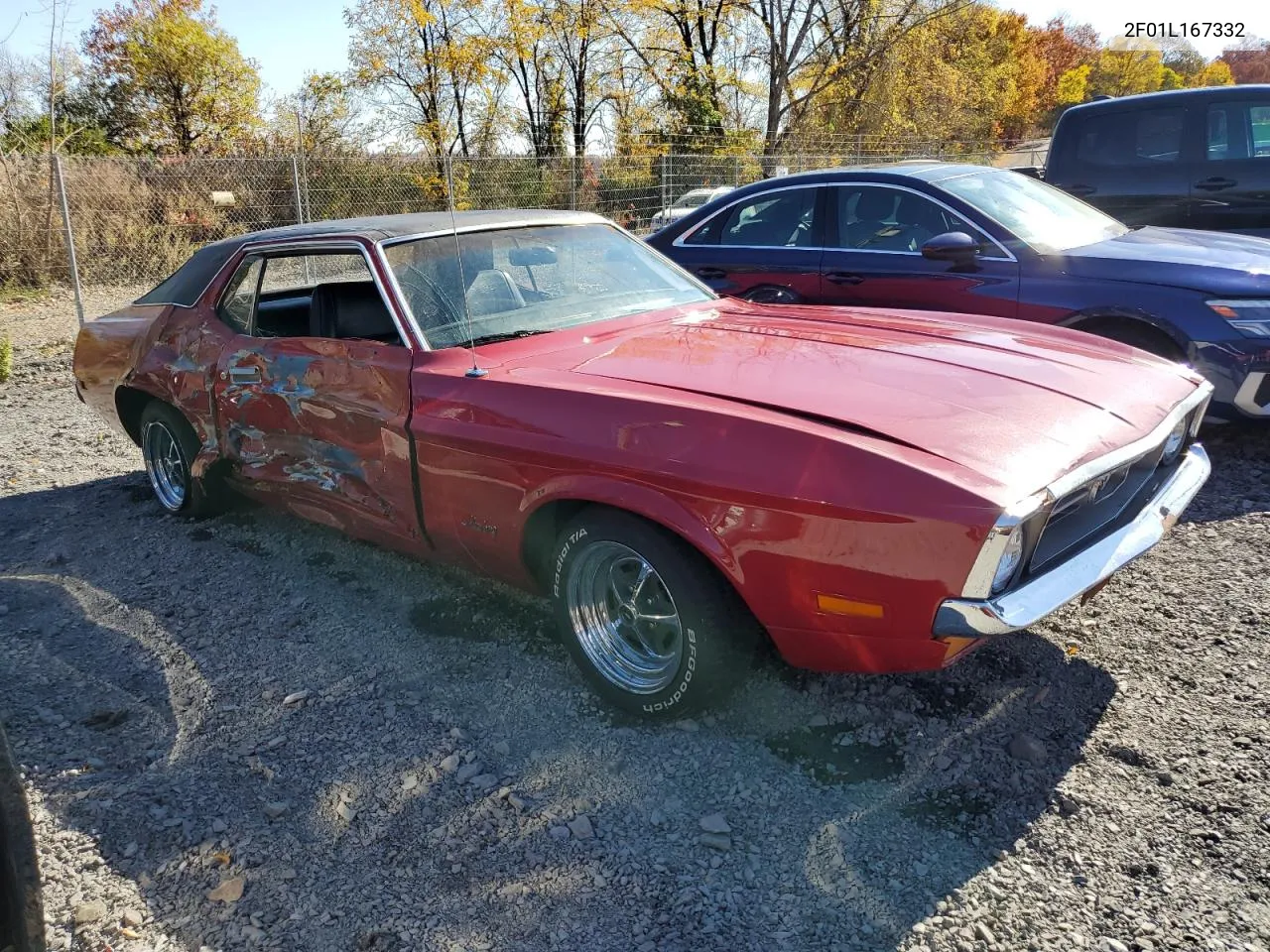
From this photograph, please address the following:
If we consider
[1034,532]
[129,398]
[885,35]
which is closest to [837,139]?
[885,35]

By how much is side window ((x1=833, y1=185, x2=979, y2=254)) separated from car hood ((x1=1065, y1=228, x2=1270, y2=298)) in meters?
0.66

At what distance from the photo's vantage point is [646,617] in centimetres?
295

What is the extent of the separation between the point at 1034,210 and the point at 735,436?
13.2 ft

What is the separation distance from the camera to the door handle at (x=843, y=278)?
19.2 ft

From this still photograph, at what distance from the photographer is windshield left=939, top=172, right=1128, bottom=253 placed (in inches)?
214

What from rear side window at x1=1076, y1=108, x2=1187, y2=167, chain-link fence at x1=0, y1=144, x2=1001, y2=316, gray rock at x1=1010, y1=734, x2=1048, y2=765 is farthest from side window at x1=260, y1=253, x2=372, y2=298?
chain-link fence at x1=0, y1=144, x2=1001, y2=316

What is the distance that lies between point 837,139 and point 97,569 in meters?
25.5

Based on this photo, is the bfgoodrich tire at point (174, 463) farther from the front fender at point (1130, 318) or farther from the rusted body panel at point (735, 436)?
the front fender at point (1130, 318)

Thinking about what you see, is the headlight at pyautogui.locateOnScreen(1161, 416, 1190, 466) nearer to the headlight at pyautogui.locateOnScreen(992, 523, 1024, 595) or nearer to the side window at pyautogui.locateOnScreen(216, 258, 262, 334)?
the headlight at pyautogui.locateOnScreen(992, 523, 1024, 595)

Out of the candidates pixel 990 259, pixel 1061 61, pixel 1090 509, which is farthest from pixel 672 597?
pixel 1061 61

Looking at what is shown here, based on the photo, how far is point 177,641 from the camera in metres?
3.68

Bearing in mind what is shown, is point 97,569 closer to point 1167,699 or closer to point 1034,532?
point 1034,532

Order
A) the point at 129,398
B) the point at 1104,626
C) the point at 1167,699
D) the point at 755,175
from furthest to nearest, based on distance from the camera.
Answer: the point at 755,175 → the point at 129,398 → the point at 1104,626 → the point at 1167,699

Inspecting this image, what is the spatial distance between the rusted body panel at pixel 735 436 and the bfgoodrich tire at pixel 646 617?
108 millimetres
